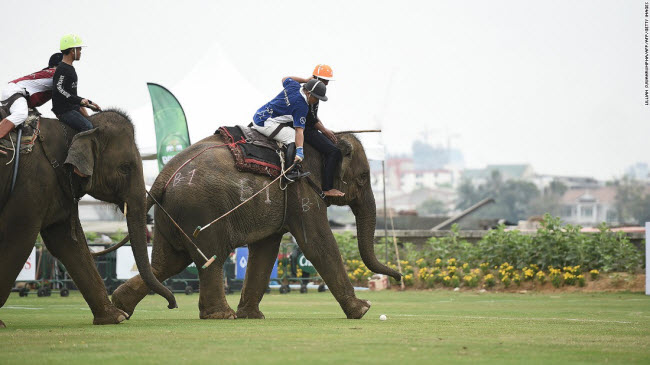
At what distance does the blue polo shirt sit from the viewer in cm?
1461

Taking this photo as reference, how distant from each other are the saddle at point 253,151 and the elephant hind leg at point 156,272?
4.44 feet

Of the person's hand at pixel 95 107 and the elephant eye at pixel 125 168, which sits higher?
the person's hand at pixel 95 107

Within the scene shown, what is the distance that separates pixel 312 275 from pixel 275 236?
12758 mm

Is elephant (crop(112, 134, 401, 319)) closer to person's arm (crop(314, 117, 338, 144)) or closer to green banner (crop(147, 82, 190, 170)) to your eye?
person's arm (crop(314, 117, 338, 144))

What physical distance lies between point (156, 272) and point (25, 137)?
2.94m

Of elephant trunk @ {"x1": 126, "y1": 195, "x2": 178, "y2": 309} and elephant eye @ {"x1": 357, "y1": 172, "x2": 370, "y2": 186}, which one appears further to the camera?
elephant eye @ {"x1": 357, "y1": 172, "x2": 370, "y2": 186}

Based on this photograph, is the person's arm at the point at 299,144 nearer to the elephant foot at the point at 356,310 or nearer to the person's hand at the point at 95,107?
the elephant foot at the point at 356,310

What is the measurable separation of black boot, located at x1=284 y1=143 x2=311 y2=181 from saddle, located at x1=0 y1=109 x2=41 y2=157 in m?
3.44

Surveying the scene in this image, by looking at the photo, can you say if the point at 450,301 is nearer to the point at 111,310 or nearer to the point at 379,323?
the point at 379,323

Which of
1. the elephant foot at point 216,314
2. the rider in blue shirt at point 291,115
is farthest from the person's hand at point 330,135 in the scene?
the elephant foot at point 216,314

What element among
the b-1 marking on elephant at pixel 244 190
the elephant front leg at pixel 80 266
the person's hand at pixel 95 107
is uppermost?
the person's hand at pixel 95 107

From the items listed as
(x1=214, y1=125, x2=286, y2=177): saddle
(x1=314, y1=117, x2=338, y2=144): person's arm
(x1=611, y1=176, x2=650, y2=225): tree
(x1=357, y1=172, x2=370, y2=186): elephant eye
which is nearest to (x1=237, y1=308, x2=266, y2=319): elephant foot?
(x1=214, y1=125, x2=286, y2=177): saddle

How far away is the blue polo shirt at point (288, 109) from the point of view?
14.6 meters

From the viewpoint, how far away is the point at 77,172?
39.8 ft
